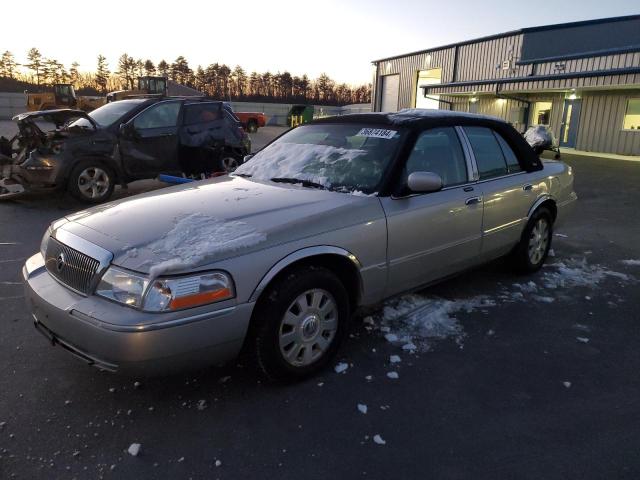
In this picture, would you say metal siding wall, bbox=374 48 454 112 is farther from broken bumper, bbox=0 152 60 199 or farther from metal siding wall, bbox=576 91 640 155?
broken bumper, bbox=0 152 60 199

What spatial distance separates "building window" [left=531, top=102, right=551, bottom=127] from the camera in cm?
2244

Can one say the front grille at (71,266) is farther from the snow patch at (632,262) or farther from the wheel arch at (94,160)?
the wheel arch at (94,160)

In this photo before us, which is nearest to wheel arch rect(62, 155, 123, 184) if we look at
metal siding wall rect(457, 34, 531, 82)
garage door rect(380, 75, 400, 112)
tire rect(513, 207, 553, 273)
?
tire rect(513, 207, 553, 273)

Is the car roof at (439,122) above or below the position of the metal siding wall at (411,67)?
below

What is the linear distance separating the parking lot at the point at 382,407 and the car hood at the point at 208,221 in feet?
2.89

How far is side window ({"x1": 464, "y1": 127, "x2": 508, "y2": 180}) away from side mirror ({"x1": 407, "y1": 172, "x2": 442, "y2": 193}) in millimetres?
1013

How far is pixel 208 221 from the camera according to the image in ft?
9.30

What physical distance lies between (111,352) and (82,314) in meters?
0.27

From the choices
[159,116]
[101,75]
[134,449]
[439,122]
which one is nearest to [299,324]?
[134,449]

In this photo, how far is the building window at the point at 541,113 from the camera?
22436 millimetres

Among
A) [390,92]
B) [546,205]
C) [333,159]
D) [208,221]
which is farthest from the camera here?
[390,92]

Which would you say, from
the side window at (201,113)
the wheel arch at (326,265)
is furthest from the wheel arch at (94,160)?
the wheel arch at (326,265)

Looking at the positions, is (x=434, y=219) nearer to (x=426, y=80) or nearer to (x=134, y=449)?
(x=134, y=449)

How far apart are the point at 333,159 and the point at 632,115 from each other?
20.1 m
